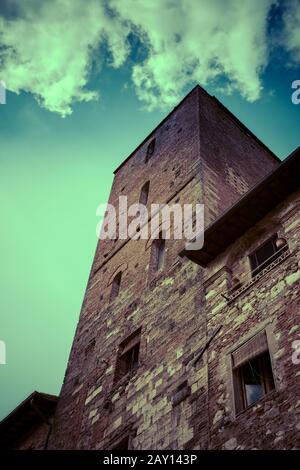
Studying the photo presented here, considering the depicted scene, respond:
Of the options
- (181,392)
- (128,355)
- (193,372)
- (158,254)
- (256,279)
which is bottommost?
(181,392)

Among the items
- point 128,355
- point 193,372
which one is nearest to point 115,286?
point 128,355

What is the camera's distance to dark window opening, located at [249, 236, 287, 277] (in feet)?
30.4

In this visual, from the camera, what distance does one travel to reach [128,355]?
11.5 meters

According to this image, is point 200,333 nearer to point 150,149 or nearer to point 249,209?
point 249,209

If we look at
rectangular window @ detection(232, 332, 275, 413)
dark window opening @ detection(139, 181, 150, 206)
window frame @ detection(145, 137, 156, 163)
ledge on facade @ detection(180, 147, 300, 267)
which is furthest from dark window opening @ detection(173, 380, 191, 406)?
window frame @ detection(145, 137, 156, 163)

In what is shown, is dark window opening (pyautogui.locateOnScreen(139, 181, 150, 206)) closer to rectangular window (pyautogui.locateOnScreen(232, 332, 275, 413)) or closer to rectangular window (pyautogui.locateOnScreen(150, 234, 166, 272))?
rectangular window (pyautogui.locateOnScreen(150, 234, 166, 272))

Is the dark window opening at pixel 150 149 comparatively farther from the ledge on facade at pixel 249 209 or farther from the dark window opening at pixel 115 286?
the ledge on facade at pixel 249 209

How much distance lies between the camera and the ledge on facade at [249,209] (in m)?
9.70

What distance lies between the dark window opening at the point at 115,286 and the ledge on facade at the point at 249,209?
13.4 feet

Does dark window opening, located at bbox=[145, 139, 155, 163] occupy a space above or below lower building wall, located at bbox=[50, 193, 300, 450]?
above

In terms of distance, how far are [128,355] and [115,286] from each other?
3324 mm

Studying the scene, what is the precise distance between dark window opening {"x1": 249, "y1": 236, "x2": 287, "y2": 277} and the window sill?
11.8 inches

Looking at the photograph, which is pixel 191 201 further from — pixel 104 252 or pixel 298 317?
pixel 298 317

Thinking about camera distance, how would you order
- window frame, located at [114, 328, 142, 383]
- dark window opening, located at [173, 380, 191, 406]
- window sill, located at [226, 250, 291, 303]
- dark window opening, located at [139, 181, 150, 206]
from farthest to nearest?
dark window opening, located at [139, 181, 150, 206] → window frame, located at [114, 328, 142, 383] → window sill, located at [226, 250, 291, 303] → dark window opening, located at [173, 380, 191, 406]
